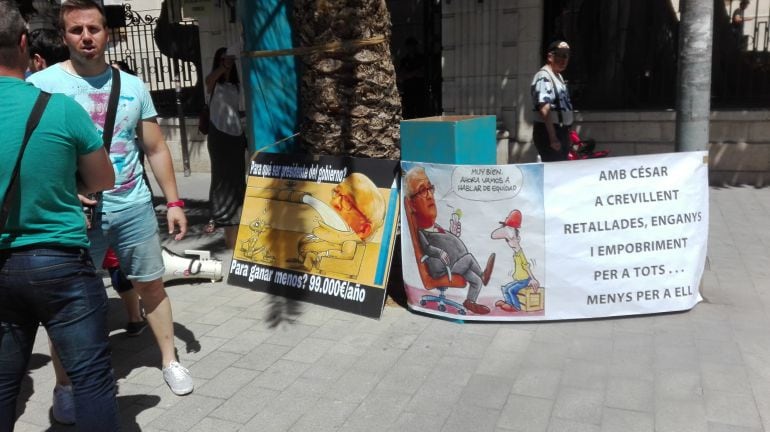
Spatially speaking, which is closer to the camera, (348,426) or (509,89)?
(348,426)

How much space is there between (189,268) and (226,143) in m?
1.53

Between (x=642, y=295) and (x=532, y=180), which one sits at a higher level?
(x=532, y=180)

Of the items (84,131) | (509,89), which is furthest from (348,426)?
(509,89)

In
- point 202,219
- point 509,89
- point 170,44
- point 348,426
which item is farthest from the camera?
point 170,44

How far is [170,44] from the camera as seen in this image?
1176 cm

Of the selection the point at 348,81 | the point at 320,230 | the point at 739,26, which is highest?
the point at 739,26

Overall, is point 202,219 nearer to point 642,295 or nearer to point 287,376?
point 287,376

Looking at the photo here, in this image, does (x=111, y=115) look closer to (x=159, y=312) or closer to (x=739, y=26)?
(x=159, y=312)

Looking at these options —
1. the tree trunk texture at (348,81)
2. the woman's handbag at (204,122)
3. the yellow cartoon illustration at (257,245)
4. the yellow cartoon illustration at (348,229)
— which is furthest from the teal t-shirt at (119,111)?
the woman's handbag at (204,122)

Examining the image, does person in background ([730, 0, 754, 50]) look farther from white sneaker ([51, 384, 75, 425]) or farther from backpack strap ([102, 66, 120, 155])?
white sneaker ([51, 384, 75, 425])

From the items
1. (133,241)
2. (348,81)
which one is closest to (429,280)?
(348,81)

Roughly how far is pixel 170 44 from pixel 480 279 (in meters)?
9.33

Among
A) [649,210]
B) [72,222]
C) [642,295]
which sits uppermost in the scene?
[72,222]

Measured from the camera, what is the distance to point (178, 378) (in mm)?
3641
